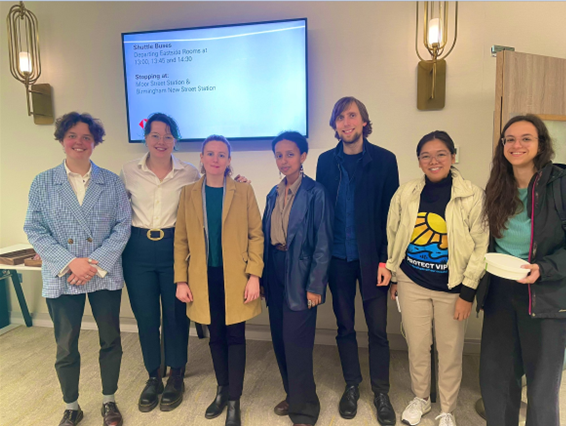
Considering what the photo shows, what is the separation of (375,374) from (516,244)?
3.21ft

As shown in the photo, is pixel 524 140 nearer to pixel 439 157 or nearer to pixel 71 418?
pixel 439 157

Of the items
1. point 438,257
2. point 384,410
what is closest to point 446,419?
point 384,410

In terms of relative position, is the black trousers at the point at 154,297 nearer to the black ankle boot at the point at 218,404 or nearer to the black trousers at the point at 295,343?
the black ankle boot at the point at 218,404

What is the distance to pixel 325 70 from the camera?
8.32ft

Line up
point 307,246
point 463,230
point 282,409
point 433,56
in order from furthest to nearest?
point 433,56
point 282,409
point 307,246
point 463,230

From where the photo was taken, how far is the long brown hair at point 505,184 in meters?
1.40

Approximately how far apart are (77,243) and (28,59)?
198 cm

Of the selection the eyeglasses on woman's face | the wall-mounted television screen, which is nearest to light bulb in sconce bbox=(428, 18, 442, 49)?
the wall-mounted television screen

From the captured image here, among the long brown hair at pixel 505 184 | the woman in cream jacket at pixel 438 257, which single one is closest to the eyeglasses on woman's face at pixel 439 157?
the woman in cream jacket at pixel 438 257

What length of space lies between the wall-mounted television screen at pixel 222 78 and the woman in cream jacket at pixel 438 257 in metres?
1.12

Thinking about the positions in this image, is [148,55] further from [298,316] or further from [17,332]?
[17,332]

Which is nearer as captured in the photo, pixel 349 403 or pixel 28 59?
pixel 349 403

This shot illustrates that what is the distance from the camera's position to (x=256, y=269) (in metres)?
1.71

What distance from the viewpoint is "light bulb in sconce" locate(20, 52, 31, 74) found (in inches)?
108
